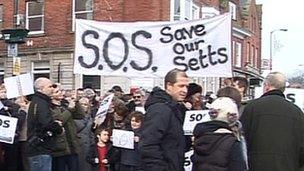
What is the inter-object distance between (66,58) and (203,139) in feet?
84.2

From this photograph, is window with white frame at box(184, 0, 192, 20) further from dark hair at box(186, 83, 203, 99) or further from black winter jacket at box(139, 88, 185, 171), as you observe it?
black winter jacket at box(139, 88, 185, 171)

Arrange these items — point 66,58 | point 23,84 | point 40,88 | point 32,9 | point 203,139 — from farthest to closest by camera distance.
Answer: point 32,9 → point 66,58 → point 23,84 → point 40,88 → point 203,139

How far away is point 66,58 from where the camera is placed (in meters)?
31.1

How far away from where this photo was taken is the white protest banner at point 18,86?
10.3m

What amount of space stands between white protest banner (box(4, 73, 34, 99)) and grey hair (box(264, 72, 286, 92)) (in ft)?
Result: 14.7

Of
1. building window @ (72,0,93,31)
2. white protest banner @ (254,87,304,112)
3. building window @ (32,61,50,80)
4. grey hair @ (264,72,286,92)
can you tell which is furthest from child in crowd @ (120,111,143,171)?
building window @ (32,61,50,80)

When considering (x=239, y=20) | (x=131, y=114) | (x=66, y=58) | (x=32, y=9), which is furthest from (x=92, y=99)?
(x=239, y=20)

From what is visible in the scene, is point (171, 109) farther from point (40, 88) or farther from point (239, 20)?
point (239, 20)

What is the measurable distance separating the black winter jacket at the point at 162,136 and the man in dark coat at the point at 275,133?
1.09 metres

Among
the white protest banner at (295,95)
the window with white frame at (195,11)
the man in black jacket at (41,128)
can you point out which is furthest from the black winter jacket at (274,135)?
the window with white frame at (195,11)

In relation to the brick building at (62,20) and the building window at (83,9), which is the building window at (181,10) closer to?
the brick building at (62,20)

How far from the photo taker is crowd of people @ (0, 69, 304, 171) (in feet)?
19.4

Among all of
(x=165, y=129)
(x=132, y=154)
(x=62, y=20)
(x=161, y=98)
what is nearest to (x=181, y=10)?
(x=62, y=20)

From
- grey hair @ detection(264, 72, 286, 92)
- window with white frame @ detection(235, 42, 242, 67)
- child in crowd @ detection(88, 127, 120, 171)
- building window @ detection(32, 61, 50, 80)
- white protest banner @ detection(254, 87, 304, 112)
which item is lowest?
child in crowd @ detection(88, 127, 120, 171)
